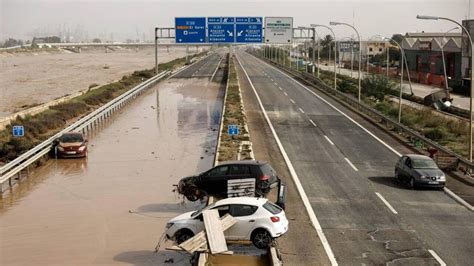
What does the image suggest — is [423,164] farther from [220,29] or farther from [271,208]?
[220,29]

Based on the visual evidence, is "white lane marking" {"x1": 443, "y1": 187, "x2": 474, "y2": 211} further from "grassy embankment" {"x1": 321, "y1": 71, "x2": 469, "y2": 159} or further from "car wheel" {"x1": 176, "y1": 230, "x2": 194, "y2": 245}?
"car wheel" {"x1": 176, "y1": 230, "x2": 194, "y2": 245}

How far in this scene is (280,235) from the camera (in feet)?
54.6

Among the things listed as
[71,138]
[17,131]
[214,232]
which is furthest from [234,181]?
[17,131]

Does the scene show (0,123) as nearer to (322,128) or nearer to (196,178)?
(322,128)

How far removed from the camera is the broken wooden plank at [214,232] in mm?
15148

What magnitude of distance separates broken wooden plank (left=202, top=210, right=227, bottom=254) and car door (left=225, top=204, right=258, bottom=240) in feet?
1.75

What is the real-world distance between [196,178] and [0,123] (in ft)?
80.3

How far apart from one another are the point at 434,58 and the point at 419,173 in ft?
252

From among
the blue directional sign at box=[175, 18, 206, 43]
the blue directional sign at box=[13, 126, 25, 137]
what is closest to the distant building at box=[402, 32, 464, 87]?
the blue directional sign at box=[175, 18, 206, 43]

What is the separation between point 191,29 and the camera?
7431 cm

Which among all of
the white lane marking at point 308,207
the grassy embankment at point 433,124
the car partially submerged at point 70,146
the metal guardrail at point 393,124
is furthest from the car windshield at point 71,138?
the grassy embankment at point 433,124

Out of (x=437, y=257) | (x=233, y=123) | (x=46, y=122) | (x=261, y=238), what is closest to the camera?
(x=437, y=257)

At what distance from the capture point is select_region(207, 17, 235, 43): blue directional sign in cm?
7362

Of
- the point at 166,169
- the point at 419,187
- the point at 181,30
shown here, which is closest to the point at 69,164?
the point at 166,169
